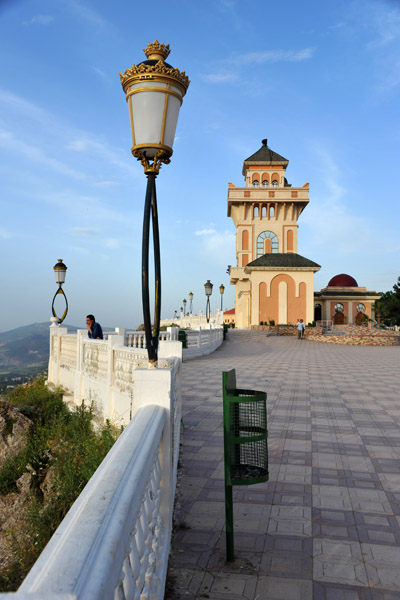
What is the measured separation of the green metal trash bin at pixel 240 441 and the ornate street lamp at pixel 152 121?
949 mm

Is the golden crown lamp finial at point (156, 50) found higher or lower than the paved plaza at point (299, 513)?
higher

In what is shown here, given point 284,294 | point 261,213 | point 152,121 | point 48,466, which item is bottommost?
point 48,466

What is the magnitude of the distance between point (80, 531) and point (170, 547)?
2.37m

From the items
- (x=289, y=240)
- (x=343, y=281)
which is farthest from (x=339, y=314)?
(x=289, y=240)

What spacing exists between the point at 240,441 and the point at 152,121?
287cm

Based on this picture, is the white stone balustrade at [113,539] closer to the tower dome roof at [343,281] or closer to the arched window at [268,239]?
the arched window at [268,239]

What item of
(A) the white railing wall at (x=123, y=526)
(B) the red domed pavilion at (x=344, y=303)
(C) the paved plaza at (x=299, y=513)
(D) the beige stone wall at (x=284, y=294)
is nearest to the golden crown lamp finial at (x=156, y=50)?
(A) the white railing wall at (x=123, y=526)

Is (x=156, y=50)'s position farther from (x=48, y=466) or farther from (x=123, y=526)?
(x=48, y=466)

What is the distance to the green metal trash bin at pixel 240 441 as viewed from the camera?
10.2ft

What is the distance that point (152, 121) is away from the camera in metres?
3.99

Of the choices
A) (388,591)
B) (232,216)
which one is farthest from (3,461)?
(232,216)

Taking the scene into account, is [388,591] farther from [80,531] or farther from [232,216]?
[232,216]

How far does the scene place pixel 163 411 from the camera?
298 cm

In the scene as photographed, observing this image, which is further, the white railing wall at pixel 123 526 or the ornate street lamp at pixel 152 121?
the ornate street lamp at pixel 152 121
